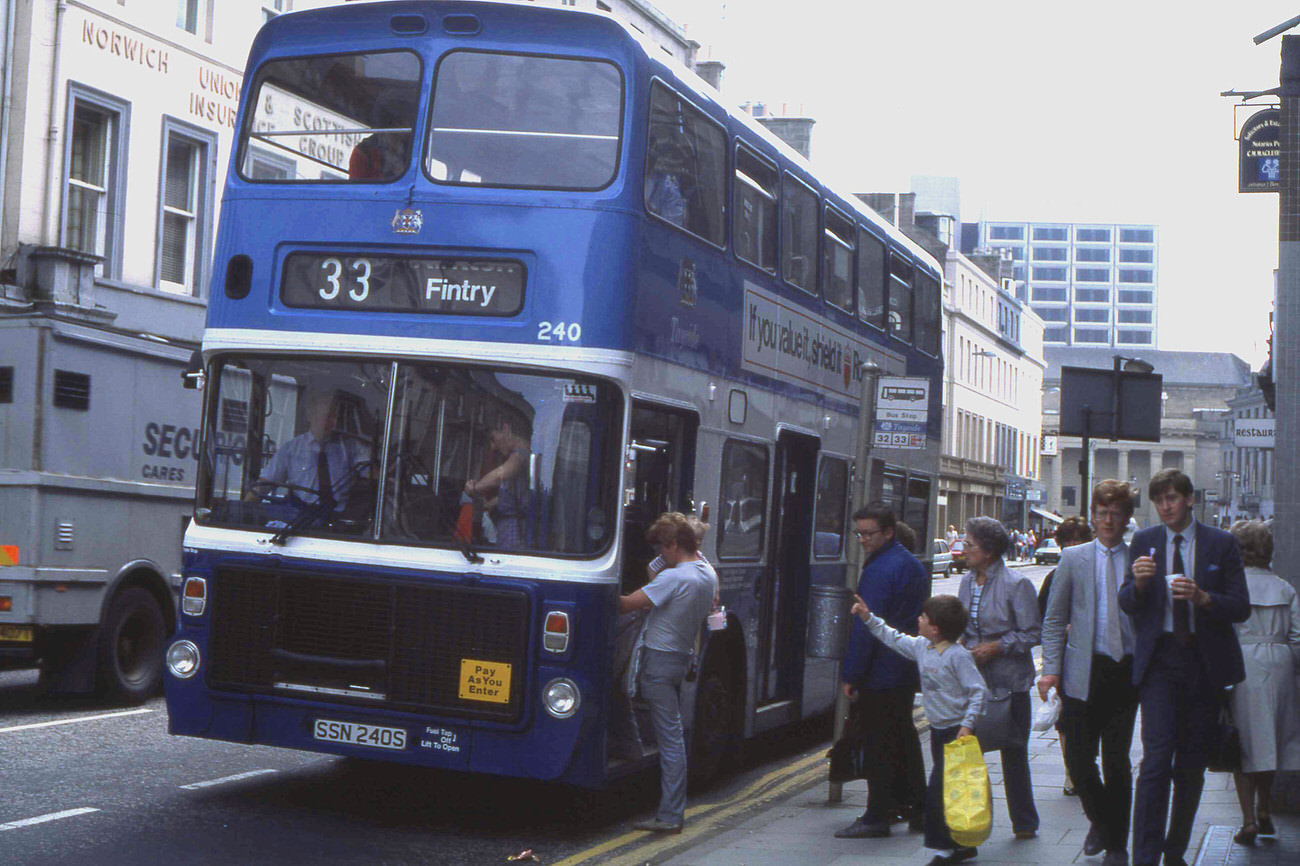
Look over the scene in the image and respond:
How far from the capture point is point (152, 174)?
25.8m

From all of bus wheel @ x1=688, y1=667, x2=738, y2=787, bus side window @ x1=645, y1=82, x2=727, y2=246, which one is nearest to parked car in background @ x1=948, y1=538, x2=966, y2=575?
bus wheel @ x1=688, y1=667, x2=738, y2=787

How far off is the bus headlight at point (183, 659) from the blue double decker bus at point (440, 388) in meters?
0.03

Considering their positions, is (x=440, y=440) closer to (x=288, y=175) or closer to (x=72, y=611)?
(x=288, y=175)

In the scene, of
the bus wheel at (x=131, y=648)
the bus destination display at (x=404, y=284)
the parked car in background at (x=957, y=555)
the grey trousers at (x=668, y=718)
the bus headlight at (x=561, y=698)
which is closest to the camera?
the bus headlight at (x=561, y=698)

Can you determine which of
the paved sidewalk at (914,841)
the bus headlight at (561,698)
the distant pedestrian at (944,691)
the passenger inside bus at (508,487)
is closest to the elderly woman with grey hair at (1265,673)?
the paved sidewalk at (914,841)

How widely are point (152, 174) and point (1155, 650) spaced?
68.5 ft

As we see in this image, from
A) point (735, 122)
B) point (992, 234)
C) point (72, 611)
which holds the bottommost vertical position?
point (72, 611)

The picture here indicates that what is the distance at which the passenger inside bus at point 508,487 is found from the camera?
9.08m

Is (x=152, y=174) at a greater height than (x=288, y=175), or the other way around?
(x=152, y=174)

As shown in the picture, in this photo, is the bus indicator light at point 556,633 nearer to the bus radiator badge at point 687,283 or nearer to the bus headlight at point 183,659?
the bus headlight at point 183,659

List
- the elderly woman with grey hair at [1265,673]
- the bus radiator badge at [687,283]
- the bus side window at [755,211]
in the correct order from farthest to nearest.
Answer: the bus side window at [755,211] < the bus radiator badge at [687,283] < the elderly woman with grey hair at [1265,673]

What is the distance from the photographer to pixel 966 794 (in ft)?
26.5

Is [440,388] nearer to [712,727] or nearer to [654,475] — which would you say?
[654,475]

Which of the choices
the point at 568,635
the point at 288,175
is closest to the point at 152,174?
the point at 288,175
